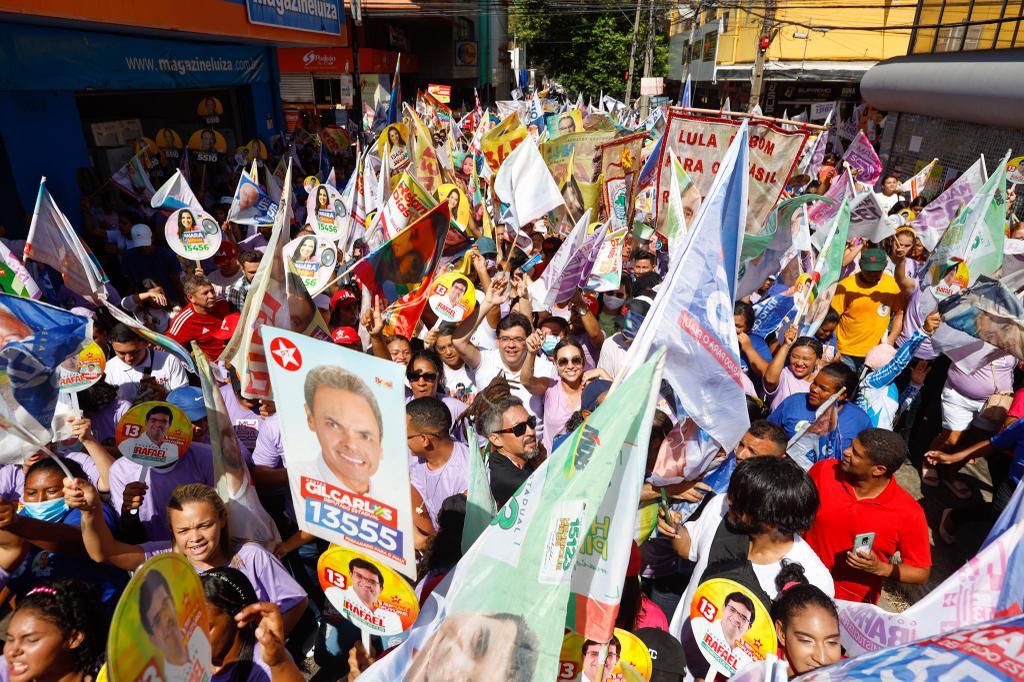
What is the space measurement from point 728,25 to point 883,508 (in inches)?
1188

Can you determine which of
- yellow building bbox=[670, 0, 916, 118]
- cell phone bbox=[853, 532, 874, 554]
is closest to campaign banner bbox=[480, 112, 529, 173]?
cell phone bbox=[853, 532, 874, 554]

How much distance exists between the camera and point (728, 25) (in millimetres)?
27953

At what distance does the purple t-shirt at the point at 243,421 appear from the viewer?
3.75 metres

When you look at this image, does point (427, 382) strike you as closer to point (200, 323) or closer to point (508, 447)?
point (508, 447)

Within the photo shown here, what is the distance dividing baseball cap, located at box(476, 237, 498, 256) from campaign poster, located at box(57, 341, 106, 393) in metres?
3.71

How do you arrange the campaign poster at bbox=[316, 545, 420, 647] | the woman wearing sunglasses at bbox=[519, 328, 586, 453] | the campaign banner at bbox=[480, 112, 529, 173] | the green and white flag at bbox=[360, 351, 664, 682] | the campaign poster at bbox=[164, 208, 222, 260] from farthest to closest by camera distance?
the campaign banner at bbox=[480, 112, 529, 173] → the campaign poster at bbox=[164, 208, 222, 260] → the woman wearing sunglasses at bbox=[519, 328, 586, 453] → the campaign poster at bbox=[316, 545, 420, 647] → the green and white flag at bbox=[360, 351, 664, 682]

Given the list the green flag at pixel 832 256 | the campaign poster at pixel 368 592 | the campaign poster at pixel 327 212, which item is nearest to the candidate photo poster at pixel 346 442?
the campaign poster at pixel 368 592

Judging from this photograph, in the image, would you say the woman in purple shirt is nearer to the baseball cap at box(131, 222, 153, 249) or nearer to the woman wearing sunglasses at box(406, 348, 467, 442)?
the woman wearing sunglasses at box(406, 348, 467, 442)

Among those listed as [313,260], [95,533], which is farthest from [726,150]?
[95,533]

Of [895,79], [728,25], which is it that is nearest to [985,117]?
[895,79]

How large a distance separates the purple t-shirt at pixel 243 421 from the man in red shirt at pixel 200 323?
2.87ft

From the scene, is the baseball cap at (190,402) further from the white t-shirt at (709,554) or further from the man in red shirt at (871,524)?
the man in red shirt at (871,524)

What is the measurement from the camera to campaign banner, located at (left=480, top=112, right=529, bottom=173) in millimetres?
9078

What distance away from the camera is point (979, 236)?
16.4ft
